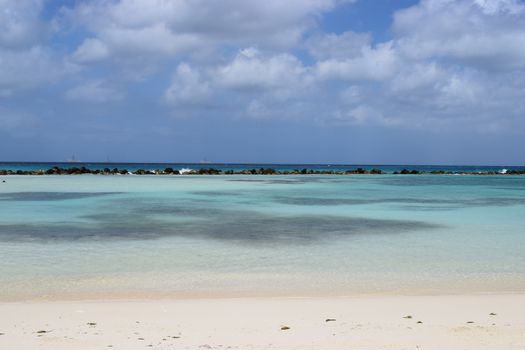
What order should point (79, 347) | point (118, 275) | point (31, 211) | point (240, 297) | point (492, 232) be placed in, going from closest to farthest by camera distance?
point (79, 347), point (240, 297), point (118, 275), point (492, 232), point (31, 211)

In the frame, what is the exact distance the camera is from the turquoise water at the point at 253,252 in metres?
8.16

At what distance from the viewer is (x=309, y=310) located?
21.5ft

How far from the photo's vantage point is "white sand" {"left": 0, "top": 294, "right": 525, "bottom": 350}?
208 inches

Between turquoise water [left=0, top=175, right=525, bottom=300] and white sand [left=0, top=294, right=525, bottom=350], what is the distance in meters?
0.81

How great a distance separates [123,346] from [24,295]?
2939 mm

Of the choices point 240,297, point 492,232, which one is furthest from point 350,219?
point 240,297

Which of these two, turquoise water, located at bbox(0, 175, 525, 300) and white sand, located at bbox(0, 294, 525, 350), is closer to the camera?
white sand, located at bbox(0, 294, 525, 350)

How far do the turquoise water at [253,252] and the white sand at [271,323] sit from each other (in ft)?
2.64

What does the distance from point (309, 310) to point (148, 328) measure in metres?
1.86

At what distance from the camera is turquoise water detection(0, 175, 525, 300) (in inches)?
321

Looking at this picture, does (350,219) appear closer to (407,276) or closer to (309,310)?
(407,276)

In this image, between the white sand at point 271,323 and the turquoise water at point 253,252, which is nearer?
the white sand at point 271,323

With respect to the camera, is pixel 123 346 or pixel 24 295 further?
pixel 24 295

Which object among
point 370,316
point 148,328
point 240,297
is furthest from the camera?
point 240,297
